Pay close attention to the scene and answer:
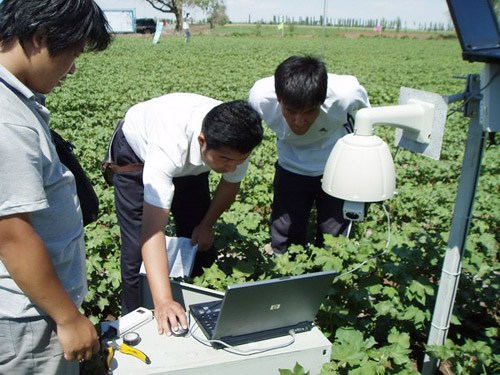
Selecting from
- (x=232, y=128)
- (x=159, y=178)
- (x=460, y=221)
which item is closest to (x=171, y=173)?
(x=159, y=178)

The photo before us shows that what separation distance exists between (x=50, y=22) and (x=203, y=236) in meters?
1.67

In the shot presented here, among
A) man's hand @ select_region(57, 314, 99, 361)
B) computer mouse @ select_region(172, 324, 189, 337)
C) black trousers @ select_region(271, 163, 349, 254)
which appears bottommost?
black trousers @ select_region(271, 163, 349, 254)

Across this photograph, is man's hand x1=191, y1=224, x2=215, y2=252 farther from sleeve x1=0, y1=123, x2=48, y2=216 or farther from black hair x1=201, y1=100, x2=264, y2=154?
sleeve x1=0, y1=123, x2=48, y2=216

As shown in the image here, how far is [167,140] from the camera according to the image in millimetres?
2287

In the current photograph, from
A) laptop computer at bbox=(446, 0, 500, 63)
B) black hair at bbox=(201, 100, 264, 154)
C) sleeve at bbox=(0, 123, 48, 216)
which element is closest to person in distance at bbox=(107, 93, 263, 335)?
black hair at bbox=(201, 100, 264, 154)

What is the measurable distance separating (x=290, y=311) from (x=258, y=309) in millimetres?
155

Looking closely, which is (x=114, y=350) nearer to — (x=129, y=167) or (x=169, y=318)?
(x=169, y=318)

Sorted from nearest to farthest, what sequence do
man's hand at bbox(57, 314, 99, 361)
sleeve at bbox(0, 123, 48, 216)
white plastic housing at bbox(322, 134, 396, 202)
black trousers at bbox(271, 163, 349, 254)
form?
sleeve at bbox(0, 123, 48, 216) < man's hand at bbox(57, 314, 99, 361) < white plastic housing at bbox(322, 134, 396, 202) < black trousers at bbox(271, 163, 349, 254)

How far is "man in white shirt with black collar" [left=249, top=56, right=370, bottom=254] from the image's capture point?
265 centimetres

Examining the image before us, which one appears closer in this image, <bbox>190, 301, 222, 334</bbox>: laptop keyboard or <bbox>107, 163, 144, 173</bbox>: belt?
<bbox>190, 301, 222, 334</bbox>: laptop keyboard

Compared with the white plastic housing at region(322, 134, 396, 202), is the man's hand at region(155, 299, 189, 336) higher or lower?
lower

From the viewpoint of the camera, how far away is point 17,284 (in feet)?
4.63

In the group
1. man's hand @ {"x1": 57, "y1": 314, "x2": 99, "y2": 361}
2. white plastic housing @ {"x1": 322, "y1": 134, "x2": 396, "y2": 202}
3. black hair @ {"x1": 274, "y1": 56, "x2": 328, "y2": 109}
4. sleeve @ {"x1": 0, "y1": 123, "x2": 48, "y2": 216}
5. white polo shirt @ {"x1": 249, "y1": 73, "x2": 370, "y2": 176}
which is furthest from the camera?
white polo shirt @ {"x1": 249, "y1": 73, "x2": 370, "y2": 176}

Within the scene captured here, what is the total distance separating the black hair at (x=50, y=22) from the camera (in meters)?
1.33
